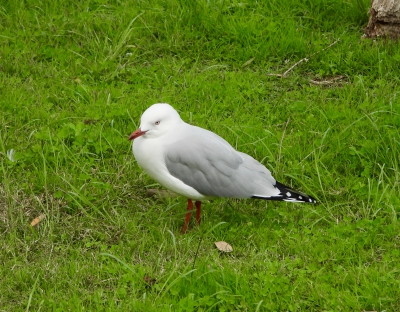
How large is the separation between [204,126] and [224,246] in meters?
1.38

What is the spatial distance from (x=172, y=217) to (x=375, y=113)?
5.95 ft

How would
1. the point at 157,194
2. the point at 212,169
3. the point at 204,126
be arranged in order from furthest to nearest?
the point at 204,126 < the point at 157,194 < the point at 212,169

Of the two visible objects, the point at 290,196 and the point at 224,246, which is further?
the point at 290,196

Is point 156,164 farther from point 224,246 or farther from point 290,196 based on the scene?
point 290,196

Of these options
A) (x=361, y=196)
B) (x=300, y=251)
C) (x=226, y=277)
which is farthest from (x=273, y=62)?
(x=226, y=277)

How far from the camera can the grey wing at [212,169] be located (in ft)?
14.9

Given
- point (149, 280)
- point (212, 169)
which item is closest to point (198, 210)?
point (212, 169)

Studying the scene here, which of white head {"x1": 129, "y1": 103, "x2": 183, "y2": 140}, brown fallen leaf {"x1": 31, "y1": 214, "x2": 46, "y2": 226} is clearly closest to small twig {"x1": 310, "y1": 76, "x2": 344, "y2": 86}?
white head {"x1": 129, "y1": 103, "x2": 183, "y2": 140}

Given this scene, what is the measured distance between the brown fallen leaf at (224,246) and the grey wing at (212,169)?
1.02ft

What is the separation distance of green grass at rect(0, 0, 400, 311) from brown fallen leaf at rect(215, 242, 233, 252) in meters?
0.06

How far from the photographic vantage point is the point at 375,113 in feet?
18.2

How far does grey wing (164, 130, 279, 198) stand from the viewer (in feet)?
14.9

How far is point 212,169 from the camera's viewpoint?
15.1ft

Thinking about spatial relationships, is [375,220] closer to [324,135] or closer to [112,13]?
[324,135]
